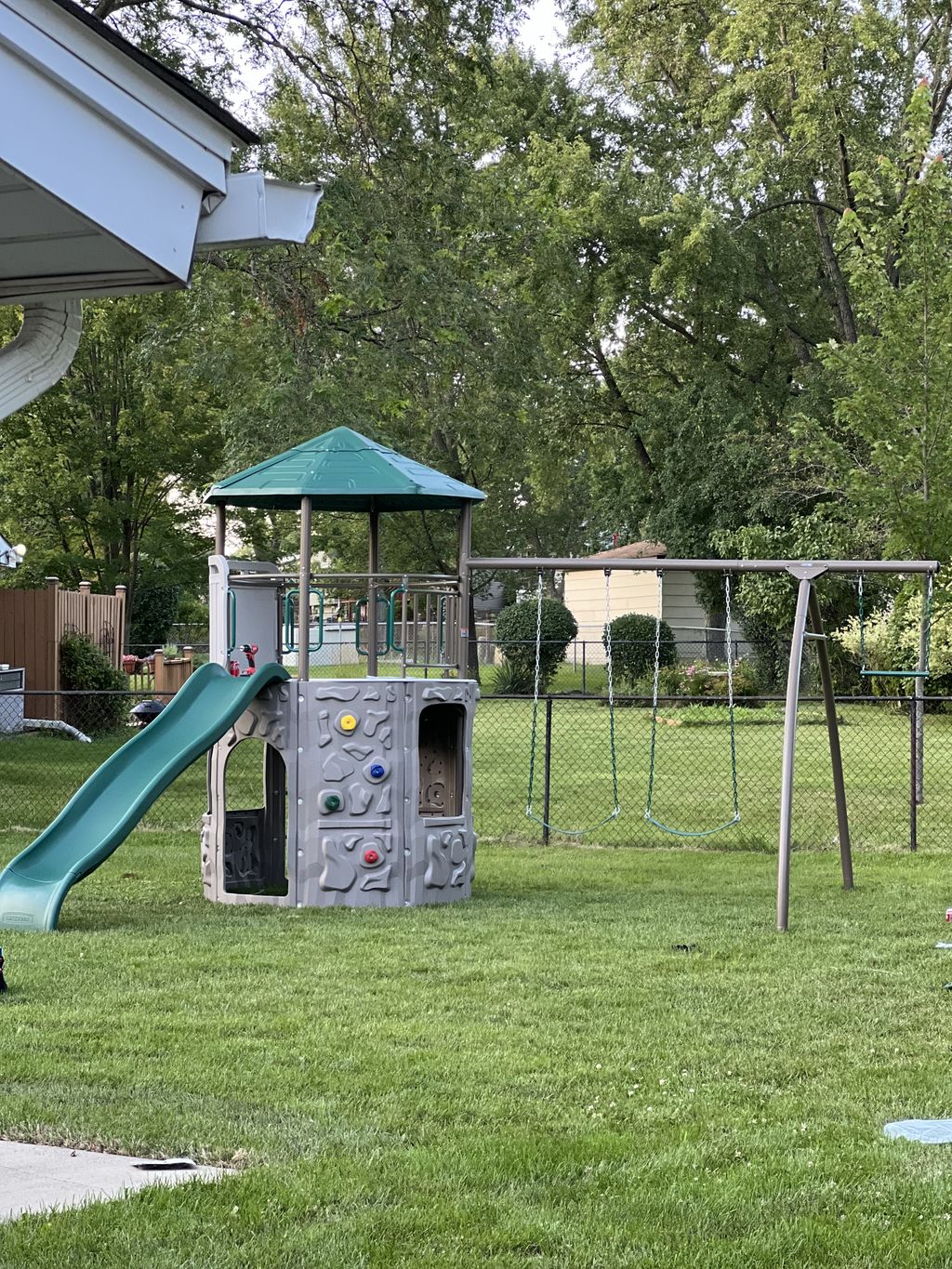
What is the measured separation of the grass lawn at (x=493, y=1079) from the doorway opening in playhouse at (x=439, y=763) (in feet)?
6.32

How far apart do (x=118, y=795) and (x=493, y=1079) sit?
17.7ft

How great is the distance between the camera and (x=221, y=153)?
249cm

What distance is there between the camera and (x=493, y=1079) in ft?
17.9

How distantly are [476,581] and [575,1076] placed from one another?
140 feet

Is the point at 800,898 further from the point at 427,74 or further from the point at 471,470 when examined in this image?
the point at 471,470

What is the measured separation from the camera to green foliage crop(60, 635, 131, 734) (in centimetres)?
2344

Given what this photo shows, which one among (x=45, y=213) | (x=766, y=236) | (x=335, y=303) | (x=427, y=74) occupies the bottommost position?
(x=45, y=213)

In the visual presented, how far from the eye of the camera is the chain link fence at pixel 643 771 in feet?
47.3

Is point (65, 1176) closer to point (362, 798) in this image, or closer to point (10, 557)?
point (362, 798)

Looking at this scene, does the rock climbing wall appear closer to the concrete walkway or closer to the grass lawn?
the grass lawn

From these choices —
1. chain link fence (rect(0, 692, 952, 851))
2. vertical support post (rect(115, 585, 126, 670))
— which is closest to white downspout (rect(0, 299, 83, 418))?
chain link fence (rect(0, 692, 952, 851))

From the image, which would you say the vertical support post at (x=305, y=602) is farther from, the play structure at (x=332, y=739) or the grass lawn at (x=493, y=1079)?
the grass lawn at (x=493, y=1079)

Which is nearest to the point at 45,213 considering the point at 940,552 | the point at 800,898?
the point at 800,898

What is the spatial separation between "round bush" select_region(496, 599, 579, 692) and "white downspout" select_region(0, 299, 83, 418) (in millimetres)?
23040
